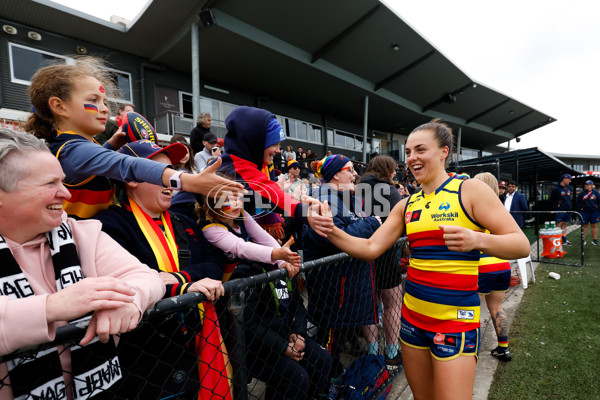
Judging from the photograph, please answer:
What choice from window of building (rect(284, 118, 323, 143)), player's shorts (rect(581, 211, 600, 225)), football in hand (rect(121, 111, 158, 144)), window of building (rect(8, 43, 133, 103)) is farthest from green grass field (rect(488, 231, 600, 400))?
window of building (rect(284, 118, 323, 143))

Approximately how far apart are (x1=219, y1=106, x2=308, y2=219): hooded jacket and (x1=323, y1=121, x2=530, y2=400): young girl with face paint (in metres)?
0.49

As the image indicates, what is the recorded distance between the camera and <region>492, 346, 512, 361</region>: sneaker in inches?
129

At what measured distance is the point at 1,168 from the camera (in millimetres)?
947

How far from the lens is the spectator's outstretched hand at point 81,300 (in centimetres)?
80

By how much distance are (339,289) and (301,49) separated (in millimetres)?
13350

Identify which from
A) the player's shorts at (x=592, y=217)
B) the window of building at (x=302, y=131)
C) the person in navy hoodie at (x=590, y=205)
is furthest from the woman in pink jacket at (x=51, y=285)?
the window of building at (x=302, y=131)

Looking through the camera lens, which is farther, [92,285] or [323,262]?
[323,262]

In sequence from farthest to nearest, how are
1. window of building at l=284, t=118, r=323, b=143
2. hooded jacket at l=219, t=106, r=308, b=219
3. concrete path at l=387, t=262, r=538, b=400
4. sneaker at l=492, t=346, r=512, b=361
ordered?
window of building at l=284, t=118, r=323, b=143 < sneaker at l=492, t=346, r=512, b=361 < concrete path at l=387, t=262, r=538, b=400 < hooded jacket at l=219, t=106, r=308, b=219

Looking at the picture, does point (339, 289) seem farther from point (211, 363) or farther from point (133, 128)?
point (133, 128)

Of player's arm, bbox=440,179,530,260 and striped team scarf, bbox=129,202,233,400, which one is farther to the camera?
player's arm, bbox=440,179,530,260

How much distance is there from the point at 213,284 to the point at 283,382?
112cm

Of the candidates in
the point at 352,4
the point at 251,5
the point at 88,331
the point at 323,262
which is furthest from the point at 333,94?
the point at 88,331

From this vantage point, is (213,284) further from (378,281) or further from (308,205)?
(378,281)

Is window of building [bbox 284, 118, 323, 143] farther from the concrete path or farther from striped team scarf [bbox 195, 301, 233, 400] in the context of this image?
striped team scarf [bbox 195, 301, 233, 400]
